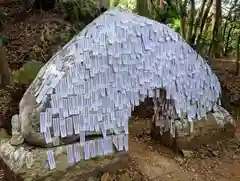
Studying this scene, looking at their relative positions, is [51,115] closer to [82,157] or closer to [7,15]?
[82,157]

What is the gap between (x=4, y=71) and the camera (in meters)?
5.11

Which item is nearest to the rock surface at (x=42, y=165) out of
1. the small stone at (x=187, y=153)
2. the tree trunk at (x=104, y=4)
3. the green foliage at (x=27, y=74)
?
the small stone at (x=187, y=153)

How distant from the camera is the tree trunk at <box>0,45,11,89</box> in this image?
506 cm

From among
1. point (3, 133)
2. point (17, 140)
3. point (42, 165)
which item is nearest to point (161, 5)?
point (3, 133)

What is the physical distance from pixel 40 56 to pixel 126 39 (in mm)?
3298

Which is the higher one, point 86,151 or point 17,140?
point 17,140

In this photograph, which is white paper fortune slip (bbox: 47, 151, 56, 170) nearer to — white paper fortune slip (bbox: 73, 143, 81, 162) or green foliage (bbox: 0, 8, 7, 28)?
white paper fortune slip (bbox: 73, 143, 81, 162)

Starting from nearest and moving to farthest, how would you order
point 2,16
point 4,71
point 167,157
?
1. point 167,157
2. point 4,71
3. point 2,16

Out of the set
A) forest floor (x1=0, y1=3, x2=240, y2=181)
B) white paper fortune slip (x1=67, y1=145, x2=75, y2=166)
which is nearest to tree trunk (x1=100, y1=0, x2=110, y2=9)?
forest floor (x1=0, y1=3, x2=240, y2=181)

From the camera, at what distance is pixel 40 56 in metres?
6.30

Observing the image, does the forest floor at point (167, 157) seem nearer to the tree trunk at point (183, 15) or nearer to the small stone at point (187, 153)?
the small stone at point (187, 153)

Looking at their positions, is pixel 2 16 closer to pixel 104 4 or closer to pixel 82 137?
pixel 104 4

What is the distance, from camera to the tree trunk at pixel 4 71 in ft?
16.6

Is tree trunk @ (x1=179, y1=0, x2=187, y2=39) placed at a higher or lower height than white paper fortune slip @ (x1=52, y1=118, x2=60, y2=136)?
higher
